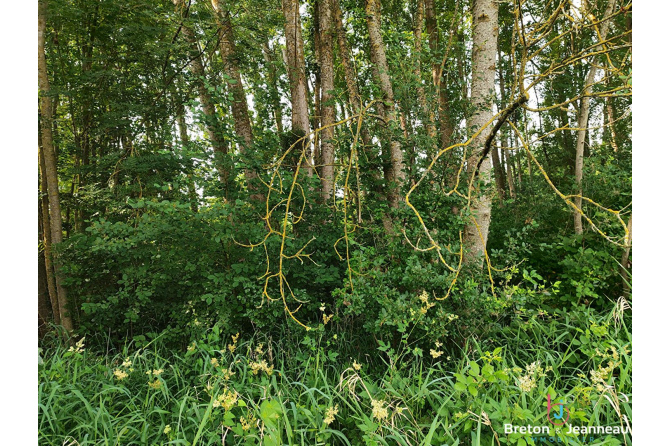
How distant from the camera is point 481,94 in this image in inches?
83.5

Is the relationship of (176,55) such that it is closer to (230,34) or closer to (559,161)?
(230,34)

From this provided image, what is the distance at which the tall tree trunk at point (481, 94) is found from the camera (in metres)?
2.07

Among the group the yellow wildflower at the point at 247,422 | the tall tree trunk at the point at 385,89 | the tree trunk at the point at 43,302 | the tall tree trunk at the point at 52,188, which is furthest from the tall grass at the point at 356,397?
the tree trunk at the point at 43,302

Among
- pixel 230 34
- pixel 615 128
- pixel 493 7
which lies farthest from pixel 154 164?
pixel 615 128

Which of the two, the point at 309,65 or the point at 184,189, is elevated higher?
the point at 309,65

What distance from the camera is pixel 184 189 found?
2.61 metres

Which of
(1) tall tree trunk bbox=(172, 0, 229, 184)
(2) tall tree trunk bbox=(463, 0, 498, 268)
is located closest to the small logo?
(2) tall tree trunk bbox=(463, 0, 498, 268)

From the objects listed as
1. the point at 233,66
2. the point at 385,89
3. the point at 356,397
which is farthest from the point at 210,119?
the point at 356,397

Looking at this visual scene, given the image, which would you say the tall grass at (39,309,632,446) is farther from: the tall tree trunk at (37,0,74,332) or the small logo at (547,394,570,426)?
the tall tree trunk at (37,0,74,332)

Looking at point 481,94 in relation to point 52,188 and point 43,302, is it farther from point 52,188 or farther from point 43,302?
point 43,302

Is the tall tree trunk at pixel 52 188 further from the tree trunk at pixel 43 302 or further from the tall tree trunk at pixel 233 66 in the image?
the tall tree trunk at pixel 233 66
